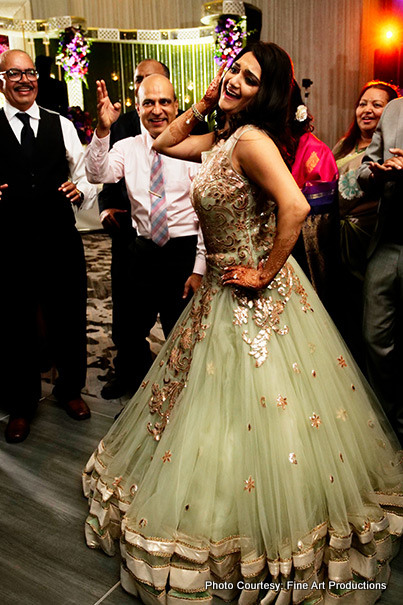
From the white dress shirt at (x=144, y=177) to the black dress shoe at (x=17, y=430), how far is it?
110 centimetres

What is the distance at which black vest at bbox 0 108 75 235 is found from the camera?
2.51 m

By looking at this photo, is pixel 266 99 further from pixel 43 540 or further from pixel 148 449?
pixel 43 540

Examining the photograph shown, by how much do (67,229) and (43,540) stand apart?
143cm

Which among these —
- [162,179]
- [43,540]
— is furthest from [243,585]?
[162,179]

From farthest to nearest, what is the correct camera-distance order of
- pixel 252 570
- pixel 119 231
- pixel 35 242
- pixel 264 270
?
pixel 119 231 → pixel 35 242 → pixel 264 270 → pixel 252 570

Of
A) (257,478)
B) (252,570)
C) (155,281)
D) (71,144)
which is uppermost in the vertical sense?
(71,144)

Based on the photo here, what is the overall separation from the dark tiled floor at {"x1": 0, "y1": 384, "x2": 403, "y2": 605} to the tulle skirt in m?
0.08

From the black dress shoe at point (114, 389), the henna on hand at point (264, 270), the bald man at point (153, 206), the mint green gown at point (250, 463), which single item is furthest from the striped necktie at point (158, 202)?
the black dress shoe at point (114, 389)

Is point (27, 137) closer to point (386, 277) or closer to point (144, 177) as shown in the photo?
point (144, 177)

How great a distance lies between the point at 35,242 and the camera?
8.55 feet

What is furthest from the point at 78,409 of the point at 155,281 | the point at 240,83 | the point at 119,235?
the point at 240,83

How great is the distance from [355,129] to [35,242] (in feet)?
6.45

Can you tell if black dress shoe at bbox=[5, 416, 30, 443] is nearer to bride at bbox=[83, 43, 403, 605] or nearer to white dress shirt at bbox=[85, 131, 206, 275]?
bride at bbox=[83, 43, 403, 605]

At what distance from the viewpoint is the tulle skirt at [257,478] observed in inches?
63.4
